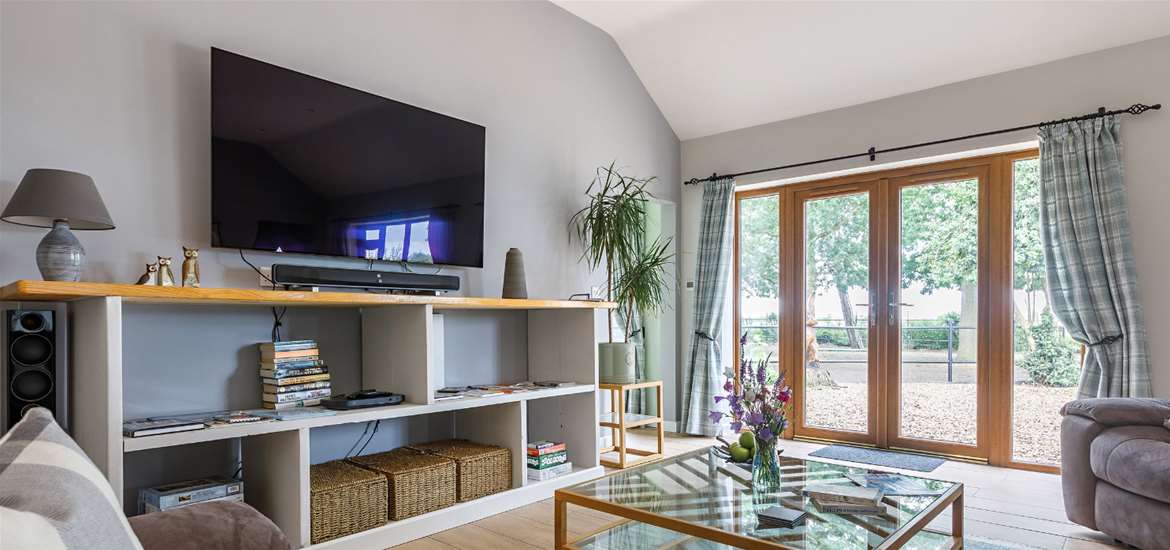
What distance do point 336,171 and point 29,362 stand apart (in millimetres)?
1247

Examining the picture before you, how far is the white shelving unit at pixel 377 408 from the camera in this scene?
2.01m

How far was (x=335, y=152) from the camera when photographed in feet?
9.59

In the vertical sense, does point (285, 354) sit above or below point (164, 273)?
below

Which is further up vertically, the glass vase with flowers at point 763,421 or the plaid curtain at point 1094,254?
the plaid curtain at point 1094,254

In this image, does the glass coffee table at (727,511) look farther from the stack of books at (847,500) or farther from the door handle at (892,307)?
the door handle at (892,307)

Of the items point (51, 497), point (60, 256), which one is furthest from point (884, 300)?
point (51, 497)

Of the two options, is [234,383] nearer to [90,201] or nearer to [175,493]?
[175,493]

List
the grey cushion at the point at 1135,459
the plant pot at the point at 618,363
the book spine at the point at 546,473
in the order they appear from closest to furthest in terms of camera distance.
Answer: the grey cushion at the point at 1135,459
the book spine at the point at 546,473
the plant pot at the point at 618,363

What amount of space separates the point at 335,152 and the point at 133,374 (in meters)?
1.12

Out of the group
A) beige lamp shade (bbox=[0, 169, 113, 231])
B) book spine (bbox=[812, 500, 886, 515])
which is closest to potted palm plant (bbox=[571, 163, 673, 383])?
book spine (bbox=[812, 500, 886, 515])

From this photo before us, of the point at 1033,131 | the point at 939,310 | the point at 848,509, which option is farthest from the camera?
the point at 939,310

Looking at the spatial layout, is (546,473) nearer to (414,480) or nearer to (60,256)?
(414,480)

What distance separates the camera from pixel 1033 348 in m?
4.07

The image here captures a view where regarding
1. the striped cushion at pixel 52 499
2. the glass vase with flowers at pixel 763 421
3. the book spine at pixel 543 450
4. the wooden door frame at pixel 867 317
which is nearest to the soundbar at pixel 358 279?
the book spine at pixel 543 450
